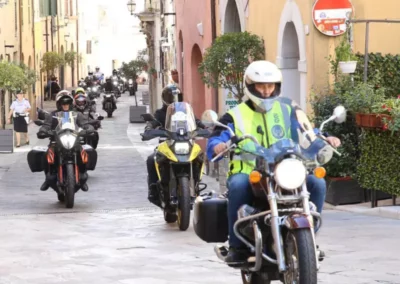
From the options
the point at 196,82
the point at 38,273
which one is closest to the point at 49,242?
the point at 38,273

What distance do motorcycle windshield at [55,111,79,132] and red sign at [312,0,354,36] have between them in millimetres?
3566

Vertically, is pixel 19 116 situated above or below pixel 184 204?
below

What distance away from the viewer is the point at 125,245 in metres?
11.3

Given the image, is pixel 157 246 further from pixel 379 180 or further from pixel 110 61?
pixel 110 61

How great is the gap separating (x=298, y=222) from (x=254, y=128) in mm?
956

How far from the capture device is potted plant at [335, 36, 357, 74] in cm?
1496

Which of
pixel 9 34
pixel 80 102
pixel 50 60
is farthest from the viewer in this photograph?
pixel 50 60

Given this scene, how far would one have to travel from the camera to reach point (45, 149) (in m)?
16.2

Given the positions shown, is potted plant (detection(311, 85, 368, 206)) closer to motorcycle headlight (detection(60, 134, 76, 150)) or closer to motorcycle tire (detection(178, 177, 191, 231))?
motorcycle tire (detection(178, 177, 191, 231))

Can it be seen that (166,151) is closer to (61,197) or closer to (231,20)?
(61,197)

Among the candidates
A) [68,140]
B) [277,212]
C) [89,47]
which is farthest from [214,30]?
[89,47]

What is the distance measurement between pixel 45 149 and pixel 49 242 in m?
4.58

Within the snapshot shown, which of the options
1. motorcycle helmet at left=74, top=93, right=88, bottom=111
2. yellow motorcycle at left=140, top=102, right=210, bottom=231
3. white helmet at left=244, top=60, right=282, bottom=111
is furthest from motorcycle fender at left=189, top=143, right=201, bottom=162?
motorcycle helmet at left=74, top=93, right=88, bottom=111

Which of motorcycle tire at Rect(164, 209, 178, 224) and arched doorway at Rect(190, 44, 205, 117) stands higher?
arched doorway at Rect(190, 44, 205, 117)
